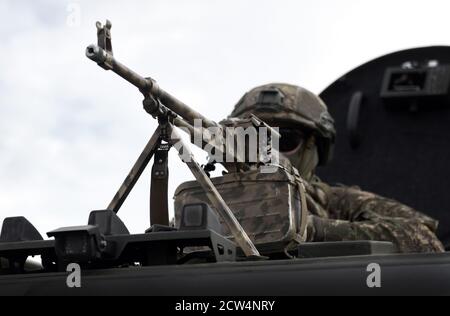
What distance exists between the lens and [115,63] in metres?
4.84

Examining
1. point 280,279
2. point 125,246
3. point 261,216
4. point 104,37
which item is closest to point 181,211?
point 125,246

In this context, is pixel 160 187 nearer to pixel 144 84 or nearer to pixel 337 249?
pixel 144 84

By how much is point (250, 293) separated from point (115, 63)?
1.93 metres

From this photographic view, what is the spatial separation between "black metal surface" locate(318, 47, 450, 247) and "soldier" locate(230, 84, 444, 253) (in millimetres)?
597

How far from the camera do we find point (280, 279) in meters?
3.23

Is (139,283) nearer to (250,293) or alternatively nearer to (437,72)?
(250,293)

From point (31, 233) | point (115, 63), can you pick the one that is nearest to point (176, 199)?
point (115, 63)

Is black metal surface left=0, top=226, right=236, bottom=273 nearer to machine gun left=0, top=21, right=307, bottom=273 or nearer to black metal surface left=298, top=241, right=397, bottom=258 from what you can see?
machine gun left=0, top=21, right=307, bottom=273

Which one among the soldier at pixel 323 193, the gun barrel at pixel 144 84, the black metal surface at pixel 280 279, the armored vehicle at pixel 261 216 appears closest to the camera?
the black metal surface at pixel 280 279

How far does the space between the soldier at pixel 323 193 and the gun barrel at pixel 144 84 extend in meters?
1.60

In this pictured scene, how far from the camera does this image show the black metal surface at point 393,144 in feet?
29.6

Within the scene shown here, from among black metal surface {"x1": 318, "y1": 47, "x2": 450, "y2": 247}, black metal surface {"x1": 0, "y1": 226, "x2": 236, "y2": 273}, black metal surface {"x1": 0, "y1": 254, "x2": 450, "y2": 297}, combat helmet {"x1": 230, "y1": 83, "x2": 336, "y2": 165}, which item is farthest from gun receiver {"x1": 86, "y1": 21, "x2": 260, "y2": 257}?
black metal surface {"x1": 318, "y1": 47, "x2": 450, "y2": 247}
